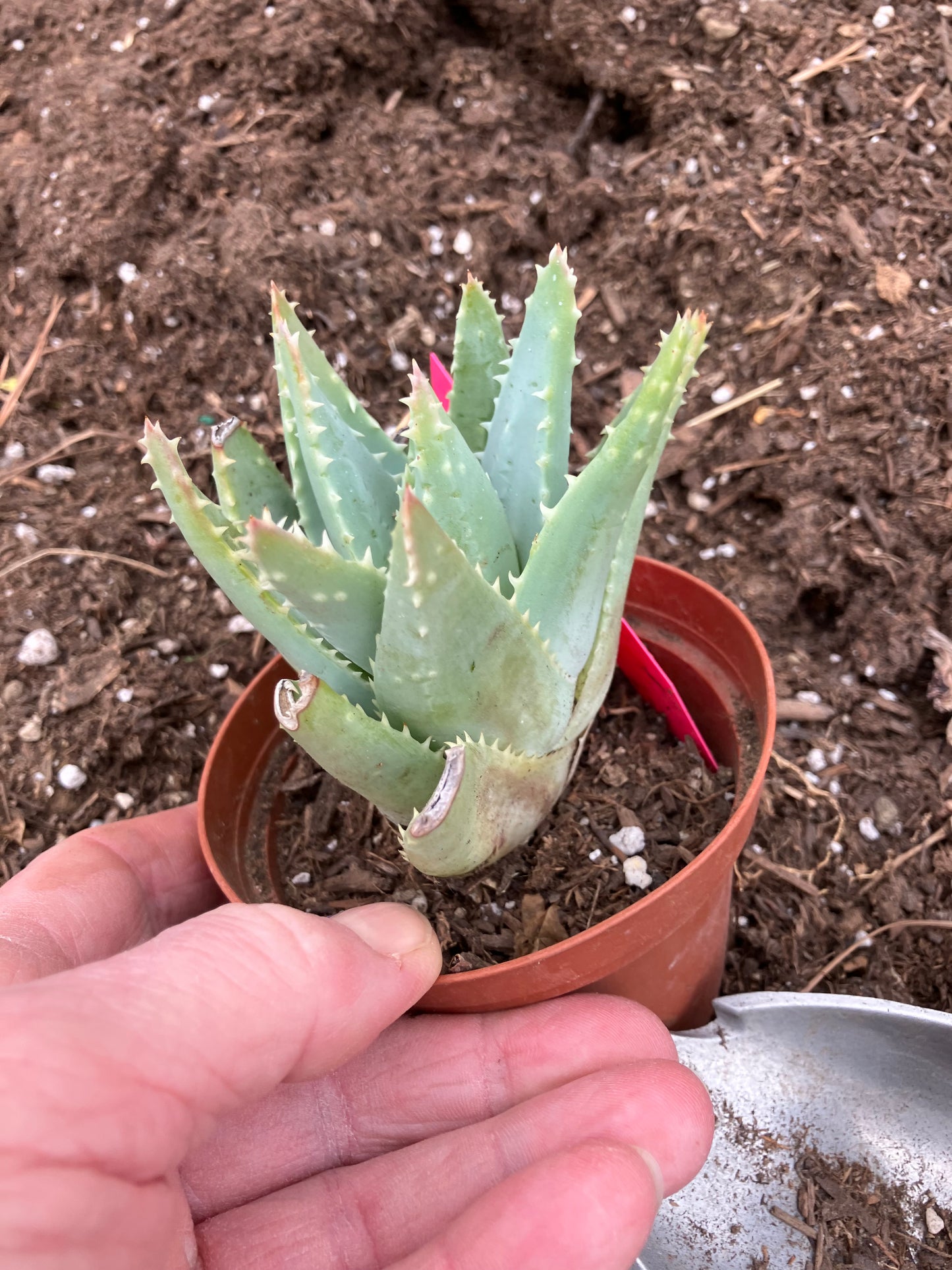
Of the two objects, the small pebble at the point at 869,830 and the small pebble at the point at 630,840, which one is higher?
the small pebble at the point at 630,840

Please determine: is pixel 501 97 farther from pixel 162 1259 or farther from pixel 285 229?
pixel 162 1259

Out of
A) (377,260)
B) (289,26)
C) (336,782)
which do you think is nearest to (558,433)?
(336,782)

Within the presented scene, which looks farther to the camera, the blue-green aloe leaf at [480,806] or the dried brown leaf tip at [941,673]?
the dried brown leaf tip at [941,673]

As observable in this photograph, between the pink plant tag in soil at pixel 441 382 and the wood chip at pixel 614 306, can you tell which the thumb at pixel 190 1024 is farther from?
the wood chip at pixel 614 306

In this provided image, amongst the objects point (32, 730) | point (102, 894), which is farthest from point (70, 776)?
point (102, 894)

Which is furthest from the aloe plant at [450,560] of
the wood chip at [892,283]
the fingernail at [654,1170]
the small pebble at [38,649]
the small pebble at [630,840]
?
the wood chip at [892,283]

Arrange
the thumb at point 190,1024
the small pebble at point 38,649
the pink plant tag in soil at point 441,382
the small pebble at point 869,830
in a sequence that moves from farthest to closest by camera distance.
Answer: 1. the small pebble at point 38,649
2. the small pebble at point 869,830
3. the pink plant tag in soil at point 441,382
4. the thumb at point 190,1024

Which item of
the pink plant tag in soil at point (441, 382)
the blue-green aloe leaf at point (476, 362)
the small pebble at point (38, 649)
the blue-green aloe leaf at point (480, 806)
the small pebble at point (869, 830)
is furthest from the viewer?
the small pebble at point (38, 649)
